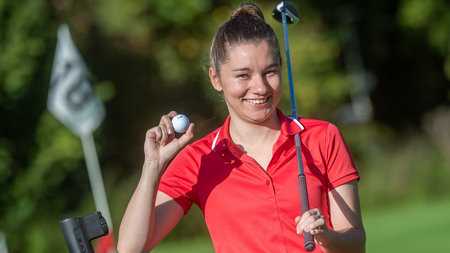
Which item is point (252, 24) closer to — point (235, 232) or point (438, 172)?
point (235, 232)

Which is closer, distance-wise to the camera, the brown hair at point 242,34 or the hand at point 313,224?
the hand at point 313,224

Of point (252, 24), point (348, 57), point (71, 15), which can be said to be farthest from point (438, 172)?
point (252, 24)

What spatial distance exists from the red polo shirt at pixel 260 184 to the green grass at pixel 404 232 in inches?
315

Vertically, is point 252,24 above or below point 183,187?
above

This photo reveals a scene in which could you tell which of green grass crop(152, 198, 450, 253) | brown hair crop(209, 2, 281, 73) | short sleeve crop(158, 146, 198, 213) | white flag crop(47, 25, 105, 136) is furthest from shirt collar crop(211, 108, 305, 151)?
green grass crop(152, 198, 450, 253)

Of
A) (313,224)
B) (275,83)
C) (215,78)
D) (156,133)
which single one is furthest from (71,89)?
(313,224)

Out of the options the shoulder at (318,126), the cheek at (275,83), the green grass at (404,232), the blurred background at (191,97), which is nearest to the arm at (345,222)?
the shoulder at (318,126)

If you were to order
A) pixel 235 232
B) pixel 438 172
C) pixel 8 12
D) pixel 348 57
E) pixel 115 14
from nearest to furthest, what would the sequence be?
pixel 235 232
pixel 8 12
pixel 438 172
pixel 115 14
pixel 348 57

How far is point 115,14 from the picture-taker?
2127 centimetres

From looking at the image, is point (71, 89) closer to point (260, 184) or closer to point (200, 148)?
point (200, 148)

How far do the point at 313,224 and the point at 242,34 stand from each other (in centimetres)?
94

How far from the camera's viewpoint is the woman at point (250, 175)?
3.15m

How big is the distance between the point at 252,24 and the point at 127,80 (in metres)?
20.2

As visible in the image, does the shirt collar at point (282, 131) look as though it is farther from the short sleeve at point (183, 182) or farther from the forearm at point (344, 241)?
the forearm at point (344, 241)
